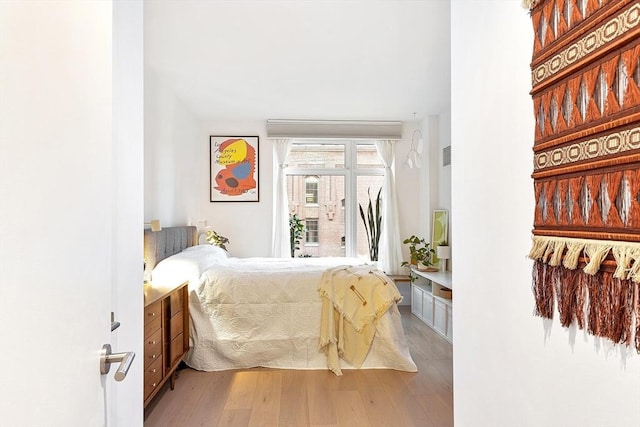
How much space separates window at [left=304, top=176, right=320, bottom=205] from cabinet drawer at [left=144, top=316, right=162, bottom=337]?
338cm

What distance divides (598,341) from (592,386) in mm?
110

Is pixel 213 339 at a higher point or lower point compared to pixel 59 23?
lower

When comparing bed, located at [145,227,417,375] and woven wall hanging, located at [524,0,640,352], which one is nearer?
woven wall hanging, located at [524,0,640,352]

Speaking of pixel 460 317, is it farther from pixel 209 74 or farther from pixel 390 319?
pixel 209 74

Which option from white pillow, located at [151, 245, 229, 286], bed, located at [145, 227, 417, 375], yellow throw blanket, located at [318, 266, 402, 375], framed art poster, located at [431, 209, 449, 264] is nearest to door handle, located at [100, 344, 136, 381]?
white pillow, located at [151, 245, 229, 286]

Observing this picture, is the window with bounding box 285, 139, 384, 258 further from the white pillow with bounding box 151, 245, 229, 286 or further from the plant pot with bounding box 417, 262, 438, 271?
the white pillow with bounding box 151, 245, 229, 286

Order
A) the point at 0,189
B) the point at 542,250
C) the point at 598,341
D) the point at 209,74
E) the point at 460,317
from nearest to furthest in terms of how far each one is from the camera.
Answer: the point at 0,189 → the point at 598,341 → the point at 542,250 → the point at 460,317 → the point at 209,74

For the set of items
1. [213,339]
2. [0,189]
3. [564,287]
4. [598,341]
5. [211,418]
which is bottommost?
[211,418]

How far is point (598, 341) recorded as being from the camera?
0.82 m

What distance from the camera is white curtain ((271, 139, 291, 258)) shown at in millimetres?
5262

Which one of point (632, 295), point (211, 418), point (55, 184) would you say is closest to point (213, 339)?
point (211, 418)

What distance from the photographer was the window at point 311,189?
18.2ft

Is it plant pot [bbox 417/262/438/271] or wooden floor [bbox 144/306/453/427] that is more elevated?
plant pot [bbox 417/262/438/271]

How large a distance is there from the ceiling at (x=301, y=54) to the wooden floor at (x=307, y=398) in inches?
104
